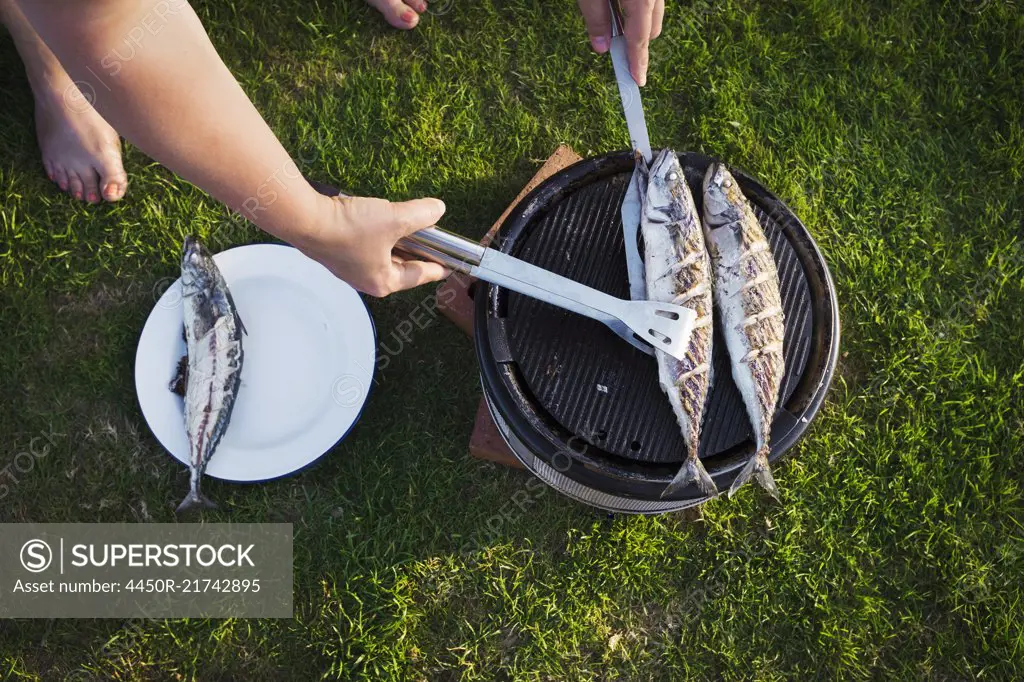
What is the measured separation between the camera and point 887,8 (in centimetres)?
391

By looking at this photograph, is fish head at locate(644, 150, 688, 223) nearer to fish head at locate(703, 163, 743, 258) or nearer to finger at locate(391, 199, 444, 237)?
fish head at locate(703, 163, 743, 258)

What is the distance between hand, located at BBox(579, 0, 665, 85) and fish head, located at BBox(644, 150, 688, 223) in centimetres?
37

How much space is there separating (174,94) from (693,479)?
2052 mm

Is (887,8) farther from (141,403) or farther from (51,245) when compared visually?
(51,245)

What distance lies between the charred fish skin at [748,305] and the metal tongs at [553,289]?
0.85 ft

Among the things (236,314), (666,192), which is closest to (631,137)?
(666,192)

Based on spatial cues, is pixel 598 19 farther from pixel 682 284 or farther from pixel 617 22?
pixel 682 284

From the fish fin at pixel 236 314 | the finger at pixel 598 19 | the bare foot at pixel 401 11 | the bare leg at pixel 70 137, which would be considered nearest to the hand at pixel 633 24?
the finger at pixel 598 19

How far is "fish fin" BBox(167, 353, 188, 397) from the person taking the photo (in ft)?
10.3

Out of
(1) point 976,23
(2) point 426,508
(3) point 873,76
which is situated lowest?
(2) point 426,508

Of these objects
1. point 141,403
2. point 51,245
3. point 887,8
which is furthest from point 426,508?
point 887,8

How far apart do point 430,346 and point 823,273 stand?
1970 millimetres

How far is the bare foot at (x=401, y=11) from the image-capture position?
12.3 feet

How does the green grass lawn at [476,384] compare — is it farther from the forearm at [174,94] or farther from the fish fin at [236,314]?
the forearm at [174,94]
